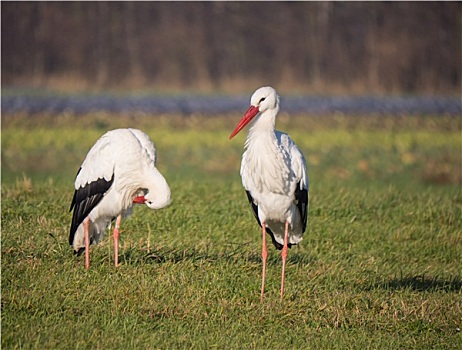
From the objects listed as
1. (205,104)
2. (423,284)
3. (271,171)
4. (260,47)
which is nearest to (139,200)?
(271,171)

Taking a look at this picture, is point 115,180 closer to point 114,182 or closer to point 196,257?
point 114,182

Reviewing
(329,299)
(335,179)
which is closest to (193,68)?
(335,179)

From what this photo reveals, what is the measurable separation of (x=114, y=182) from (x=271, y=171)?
1.18 m

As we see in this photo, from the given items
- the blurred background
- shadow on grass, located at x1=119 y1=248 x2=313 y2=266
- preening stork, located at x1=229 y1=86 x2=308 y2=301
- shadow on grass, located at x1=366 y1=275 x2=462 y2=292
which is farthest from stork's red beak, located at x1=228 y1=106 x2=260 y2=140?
the blurred background

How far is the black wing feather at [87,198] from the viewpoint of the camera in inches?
247

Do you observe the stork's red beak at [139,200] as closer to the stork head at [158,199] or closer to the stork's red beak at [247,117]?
the stork head at [158,199]

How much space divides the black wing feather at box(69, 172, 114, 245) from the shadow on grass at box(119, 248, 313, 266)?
0.41 m

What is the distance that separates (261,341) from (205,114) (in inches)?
533

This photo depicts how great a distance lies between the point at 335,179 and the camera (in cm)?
1243

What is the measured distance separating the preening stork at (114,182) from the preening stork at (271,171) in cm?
66

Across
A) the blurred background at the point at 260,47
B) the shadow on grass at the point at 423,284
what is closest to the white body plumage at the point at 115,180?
the shadow on grass at the point at 423,284

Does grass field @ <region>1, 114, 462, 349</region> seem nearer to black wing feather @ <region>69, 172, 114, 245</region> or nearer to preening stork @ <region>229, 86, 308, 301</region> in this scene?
black wing feather @ <region>69, 172, 114, 245</region>

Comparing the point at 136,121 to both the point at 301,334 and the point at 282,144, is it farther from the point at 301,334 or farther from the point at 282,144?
the point at 301,334

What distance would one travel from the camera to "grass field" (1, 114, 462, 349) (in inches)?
199
